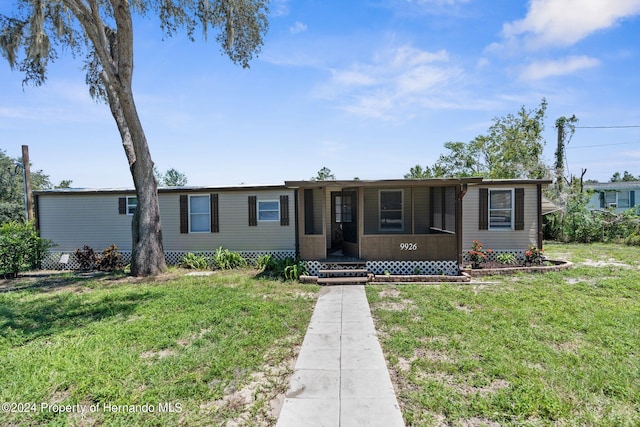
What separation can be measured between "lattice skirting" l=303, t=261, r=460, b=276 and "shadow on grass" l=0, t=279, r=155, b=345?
4.18 meters

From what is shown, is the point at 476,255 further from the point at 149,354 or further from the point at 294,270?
the point at 149,354

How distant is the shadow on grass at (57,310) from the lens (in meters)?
5.13

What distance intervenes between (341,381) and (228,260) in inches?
317

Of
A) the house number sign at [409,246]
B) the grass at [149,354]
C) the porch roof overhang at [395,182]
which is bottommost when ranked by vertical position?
the grass at [149,354]

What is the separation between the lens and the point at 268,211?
1112cm

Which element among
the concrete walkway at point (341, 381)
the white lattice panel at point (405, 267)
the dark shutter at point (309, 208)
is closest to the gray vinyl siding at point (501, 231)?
the white lattice panel at point (405, 267)

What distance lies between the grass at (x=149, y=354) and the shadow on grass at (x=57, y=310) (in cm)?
2

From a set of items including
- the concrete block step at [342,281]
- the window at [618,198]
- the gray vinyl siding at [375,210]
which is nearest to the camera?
the concrete block step at [342,281]

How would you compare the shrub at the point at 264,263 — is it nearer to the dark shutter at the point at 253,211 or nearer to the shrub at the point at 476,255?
the dark shutter at the point at 253,211

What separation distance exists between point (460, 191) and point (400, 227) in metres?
3.44

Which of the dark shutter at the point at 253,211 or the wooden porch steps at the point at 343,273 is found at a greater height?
the dark shutter at the point at 253,211

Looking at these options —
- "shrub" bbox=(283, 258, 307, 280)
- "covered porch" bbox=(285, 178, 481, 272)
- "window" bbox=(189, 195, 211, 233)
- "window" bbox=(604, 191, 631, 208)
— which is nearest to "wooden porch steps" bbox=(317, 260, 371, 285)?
"covered porch" bbox=(285, 178, 481, 272)

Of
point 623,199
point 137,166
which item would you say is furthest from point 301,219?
point 623,199

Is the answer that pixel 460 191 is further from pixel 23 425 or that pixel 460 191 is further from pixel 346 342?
pixel 23 425
